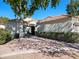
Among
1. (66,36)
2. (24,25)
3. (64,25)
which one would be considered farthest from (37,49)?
(24,25)

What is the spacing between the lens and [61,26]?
3578 cm

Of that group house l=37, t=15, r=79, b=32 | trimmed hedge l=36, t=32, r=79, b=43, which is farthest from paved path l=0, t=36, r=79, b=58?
house l=37, t=15, r=79, b=32

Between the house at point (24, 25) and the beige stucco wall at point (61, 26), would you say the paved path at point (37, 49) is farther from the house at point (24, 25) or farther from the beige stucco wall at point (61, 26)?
the house at point (24, 25)

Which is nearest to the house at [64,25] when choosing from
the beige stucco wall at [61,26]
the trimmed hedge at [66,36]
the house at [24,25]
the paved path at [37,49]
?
the beige stucco wall at [61,26]

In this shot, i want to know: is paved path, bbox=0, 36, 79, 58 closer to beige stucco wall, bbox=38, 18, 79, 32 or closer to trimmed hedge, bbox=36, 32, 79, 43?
trimmed hedge, bbox=36, 32, 79, 43

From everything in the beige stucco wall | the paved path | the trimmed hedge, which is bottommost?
the paved path

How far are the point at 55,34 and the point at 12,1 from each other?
353 inches

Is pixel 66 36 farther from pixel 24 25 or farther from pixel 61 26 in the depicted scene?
pixel 24 25

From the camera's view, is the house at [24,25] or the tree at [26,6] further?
the house at [24,25]

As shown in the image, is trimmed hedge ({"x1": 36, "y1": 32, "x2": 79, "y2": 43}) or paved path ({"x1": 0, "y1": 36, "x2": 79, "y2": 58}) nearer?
paved path ({"x1": 0, "y1": 36, "x2": 79, "y2": 58})

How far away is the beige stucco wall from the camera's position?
32444 mm

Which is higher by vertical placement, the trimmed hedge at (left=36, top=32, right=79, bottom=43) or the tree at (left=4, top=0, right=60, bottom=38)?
the tree at (left=4, top=0, right=60, bottom=38)

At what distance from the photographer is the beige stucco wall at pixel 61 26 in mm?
32444

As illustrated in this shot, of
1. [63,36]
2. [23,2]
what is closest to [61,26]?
[63,36]
